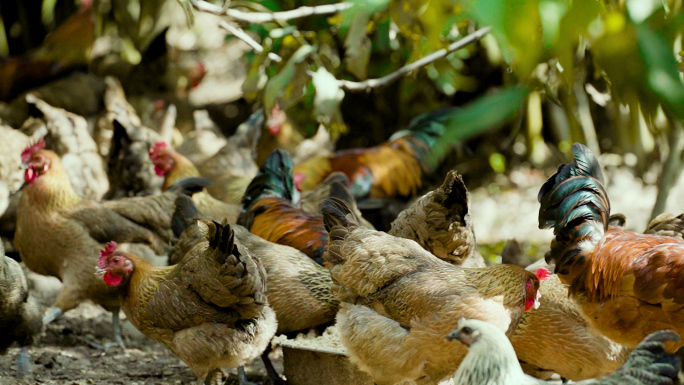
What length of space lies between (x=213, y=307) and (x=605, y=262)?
2363 millimetres

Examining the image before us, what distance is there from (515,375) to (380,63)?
7.55 m

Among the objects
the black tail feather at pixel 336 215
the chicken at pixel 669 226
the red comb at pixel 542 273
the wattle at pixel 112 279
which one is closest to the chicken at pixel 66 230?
the wattle at pixel 112 279

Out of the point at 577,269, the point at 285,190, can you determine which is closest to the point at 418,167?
the point at 285,190

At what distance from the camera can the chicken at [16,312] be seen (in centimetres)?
457

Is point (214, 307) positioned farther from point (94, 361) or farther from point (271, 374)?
point (94, 361)

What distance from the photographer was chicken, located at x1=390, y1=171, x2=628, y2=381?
4434 millimetres

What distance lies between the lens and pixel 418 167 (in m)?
8.33

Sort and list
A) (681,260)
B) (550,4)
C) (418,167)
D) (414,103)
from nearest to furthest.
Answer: (550,4) → (681,260) → (418,167) → (414,103)

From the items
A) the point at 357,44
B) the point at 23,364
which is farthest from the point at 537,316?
the point at 23,364

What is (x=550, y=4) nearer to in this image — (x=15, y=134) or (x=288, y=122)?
(x=15, y=134)

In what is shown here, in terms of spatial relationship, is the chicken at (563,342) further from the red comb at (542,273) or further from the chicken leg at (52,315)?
the chicken leg at (52,315)

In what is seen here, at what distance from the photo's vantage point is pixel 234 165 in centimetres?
821

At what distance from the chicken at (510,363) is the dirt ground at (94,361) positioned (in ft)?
8.65

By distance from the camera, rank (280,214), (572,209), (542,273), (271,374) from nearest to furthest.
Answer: (572,209) < (542,273) < (271,374) < (280,214)
